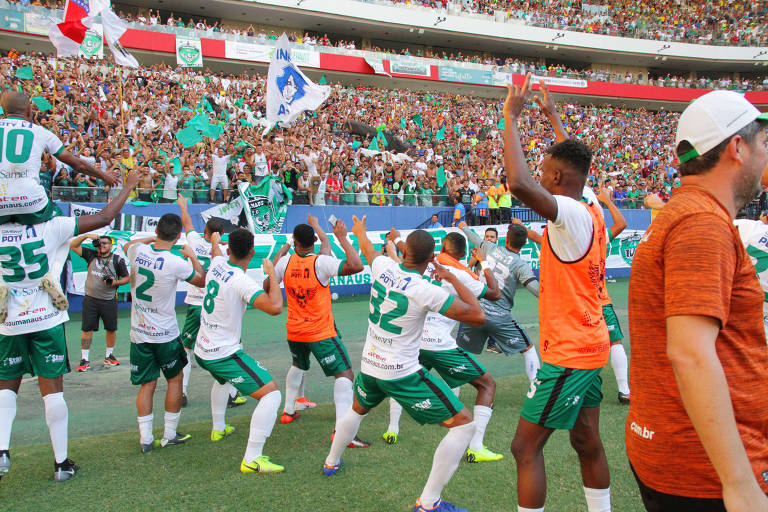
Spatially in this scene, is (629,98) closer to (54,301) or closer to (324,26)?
(324,26)

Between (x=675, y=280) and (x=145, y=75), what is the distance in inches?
920

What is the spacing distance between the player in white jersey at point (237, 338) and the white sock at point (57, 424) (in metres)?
1.15

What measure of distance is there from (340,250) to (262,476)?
31.8ft

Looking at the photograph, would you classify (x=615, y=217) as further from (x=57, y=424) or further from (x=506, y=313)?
(x=57, y=424)

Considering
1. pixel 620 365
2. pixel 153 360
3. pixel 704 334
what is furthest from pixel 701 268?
pixel 620 365

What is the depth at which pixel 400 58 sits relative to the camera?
3675cm

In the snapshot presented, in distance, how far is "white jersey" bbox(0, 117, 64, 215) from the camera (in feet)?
13.2

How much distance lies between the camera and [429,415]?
12.7 ft

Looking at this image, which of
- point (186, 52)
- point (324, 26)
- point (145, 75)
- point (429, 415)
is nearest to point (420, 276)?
point (429, 415)

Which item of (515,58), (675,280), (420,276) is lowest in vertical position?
(420,276)

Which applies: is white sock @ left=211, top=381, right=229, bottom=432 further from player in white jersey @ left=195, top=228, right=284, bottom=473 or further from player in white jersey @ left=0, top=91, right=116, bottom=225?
player in white jersey @ left=0, top=91, right=116, bottom=225

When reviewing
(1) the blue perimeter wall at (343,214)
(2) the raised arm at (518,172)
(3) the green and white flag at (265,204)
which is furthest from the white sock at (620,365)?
(3) the green and white flag at (265,204)

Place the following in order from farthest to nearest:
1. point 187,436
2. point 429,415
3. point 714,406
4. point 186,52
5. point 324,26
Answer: point 324,26
point 186,52
point 187,436
point 429,415
point 714,406

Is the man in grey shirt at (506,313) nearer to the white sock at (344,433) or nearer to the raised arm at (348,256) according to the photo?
the raised arm at (348,256)
